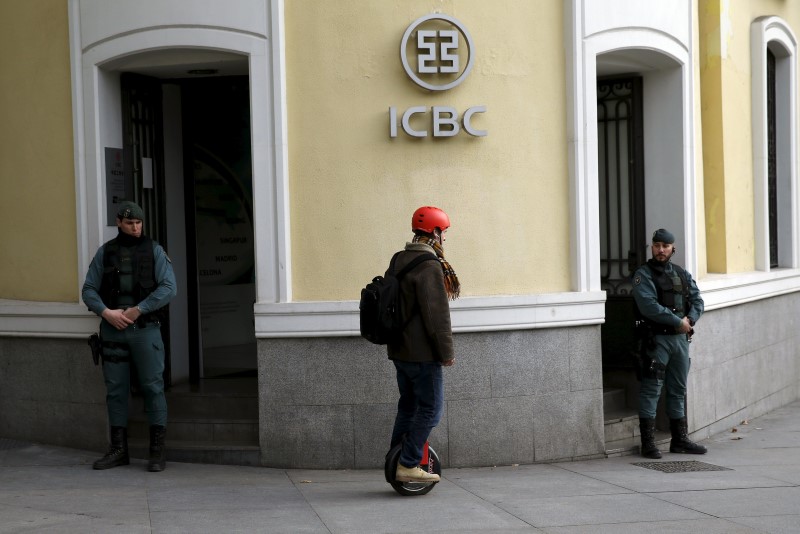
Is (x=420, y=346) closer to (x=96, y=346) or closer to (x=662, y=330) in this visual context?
(x=96, y=346)

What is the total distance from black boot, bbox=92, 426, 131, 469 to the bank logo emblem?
3536 mm

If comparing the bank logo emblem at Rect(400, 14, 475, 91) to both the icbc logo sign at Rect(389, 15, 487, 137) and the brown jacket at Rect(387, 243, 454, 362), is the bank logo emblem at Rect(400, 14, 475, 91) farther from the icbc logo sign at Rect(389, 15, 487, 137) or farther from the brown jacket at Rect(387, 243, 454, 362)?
the brown jacket at Rect(387, 243, 454, 362)

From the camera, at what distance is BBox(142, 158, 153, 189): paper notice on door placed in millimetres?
9445

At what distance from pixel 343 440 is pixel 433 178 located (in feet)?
7.05

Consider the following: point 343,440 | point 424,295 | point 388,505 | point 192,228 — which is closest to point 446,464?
point 343,440

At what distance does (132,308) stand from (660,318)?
14.2 ft

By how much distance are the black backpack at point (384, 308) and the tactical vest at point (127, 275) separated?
2079 millimetres

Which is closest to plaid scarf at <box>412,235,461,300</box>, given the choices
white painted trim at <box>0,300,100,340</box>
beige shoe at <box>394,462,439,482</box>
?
beige shoe at <box>394,462,439,482</box>

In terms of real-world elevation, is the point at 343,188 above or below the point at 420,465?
above

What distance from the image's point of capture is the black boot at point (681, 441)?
377 inches

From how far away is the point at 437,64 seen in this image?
27.9ft

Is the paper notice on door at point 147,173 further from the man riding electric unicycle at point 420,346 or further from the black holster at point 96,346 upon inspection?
the man riding electric unicycle at point 420,346

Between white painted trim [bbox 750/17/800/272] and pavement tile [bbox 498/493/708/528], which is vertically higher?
white painted trim [bbox 750/17/800/272]

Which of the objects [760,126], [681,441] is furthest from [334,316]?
[760,126]
